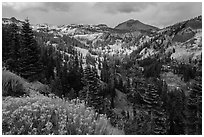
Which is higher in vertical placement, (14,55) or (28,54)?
(28,54)

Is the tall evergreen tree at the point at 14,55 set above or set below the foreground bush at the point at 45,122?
above

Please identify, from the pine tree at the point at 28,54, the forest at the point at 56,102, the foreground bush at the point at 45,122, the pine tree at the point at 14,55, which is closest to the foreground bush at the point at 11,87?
the forest at the point at 56,102

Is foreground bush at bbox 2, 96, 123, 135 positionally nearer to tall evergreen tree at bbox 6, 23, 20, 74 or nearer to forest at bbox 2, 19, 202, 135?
forest at bbox 2, 19, 202, 135

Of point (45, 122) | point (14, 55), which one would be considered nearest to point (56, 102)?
point (45, 122)

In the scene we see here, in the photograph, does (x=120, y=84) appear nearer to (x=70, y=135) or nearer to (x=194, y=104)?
(x=194, y=104)

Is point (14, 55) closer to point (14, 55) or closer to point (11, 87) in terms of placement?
point (14, 55)

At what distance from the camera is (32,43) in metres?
26.2

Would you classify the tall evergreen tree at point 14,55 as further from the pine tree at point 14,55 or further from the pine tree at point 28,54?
the pine tree at point 28,54

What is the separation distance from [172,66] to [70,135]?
19232 cm

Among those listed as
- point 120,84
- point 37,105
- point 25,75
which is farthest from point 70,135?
point 120,84

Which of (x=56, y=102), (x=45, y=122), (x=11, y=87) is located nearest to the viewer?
(x=45, y=122)

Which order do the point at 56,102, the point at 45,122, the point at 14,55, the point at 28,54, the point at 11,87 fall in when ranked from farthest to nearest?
the point at 14,55 < the point at 28,54 < the point at 11,87 < the point at 56,102 < the point at 45,122

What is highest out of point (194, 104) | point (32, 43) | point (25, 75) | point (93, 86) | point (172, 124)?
point (32, 43)

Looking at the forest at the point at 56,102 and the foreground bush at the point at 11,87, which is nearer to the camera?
the forest at the point at 56,102
